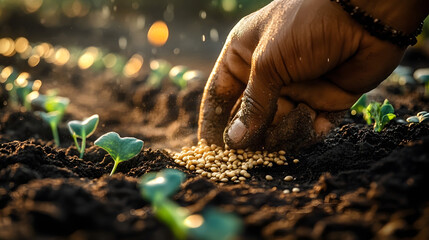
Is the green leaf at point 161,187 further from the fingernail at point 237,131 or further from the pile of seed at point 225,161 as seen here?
the fingernail at point 237,131

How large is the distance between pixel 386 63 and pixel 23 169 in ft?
5.32

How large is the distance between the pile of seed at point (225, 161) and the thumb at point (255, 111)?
0.06m

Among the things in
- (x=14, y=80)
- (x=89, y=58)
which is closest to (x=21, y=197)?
(x=14, y=80)

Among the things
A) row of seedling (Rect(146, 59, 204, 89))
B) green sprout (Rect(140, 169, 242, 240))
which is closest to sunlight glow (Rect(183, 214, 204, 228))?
green sprout (Rect(140, 169, 242, 240))

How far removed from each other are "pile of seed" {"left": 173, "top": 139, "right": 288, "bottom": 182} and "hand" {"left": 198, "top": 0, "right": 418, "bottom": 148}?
8cm

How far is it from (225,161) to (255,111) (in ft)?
1.08

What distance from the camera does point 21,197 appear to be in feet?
3.49

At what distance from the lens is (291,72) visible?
5.32ft

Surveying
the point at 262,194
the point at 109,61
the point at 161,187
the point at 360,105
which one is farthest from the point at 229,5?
the point at 161,187

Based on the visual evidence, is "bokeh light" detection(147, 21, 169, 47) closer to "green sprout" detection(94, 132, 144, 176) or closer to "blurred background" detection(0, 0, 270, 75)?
"blurred background" detection(0, 0, 270, 75)

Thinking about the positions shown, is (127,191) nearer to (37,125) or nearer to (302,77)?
(302,77)

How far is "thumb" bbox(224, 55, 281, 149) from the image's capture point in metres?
1.65

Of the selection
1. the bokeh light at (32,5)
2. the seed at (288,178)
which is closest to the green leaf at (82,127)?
the seed at (288,178)

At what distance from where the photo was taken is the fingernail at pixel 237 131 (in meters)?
1.77
